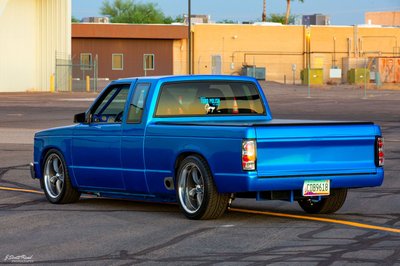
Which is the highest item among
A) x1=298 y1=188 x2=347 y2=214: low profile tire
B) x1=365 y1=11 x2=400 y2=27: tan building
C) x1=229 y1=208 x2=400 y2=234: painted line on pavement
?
x1=365 y1=11 x2=400 y2=27: tan building

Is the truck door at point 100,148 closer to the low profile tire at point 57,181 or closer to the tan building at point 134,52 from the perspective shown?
the low profile tire at point 57,181

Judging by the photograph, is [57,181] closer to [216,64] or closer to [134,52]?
[216,64]

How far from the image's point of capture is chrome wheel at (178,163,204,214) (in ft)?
39.2

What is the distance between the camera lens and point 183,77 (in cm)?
1315

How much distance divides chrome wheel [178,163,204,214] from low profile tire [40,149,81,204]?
2.35m

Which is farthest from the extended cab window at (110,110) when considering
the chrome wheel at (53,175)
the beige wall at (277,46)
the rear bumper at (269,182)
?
the beige wall at (277,46)

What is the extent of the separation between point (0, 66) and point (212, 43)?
31103 mm

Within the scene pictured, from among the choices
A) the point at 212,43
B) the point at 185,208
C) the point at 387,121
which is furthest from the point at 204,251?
the point at 212,43

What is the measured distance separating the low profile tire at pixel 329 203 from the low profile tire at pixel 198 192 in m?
1.33

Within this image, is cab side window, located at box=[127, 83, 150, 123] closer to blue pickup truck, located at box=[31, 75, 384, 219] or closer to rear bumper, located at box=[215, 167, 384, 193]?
blue pickup truck, located at box=[31, 75, 384, 219]

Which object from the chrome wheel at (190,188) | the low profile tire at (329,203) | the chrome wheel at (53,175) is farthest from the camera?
the chrome wheel at (53,175)

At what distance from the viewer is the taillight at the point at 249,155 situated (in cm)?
1121

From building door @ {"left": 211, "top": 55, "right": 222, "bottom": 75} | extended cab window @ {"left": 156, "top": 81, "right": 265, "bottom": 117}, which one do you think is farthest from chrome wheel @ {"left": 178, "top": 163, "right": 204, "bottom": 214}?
building door @ {"left": 211, "top": 55, "right": 222, "bottom": 75}

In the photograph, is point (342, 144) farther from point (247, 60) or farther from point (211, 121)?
point (247, 60)
